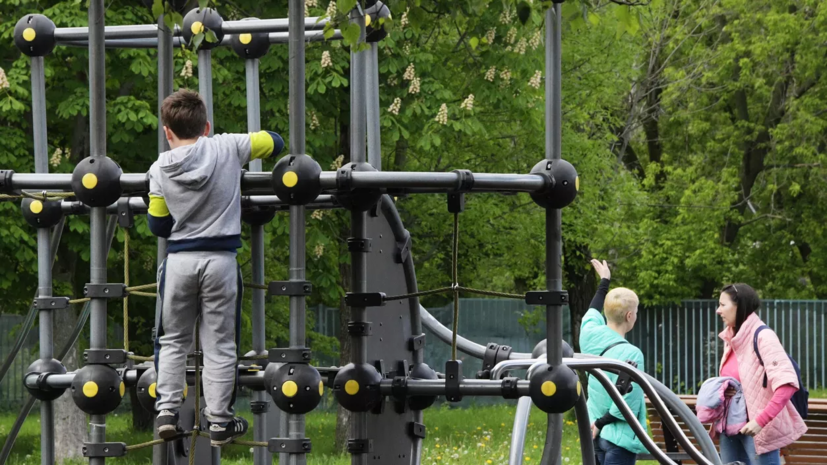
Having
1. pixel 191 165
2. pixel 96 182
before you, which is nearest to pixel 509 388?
pixel 191 165

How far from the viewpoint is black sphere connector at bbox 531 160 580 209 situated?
14.6 ft

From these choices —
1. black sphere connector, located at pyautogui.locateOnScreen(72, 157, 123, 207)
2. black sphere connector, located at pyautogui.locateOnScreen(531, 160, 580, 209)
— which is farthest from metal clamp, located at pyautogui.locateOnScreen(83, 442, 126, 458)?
black sphere connector, located at pyautogui.locateOnScreen(531, 160, 580, 209)

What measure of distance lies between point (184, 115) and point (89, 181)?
0.44 m

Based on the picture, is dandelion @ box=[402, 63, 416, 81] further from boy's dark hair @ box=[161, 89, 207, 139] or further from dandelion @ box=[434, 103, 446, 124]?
boy's dark hair @ box=[161, 89, 207, 139]

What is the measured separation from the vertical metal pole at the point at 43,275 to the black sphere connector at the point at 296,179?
6.34 feet

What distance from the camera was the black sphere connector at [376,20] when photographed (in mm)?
5699

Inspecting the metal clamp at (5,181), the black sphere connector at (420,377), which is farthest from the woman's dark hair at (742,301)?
the metal clamp at (5,181)

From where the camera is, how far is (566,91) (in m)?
14.4

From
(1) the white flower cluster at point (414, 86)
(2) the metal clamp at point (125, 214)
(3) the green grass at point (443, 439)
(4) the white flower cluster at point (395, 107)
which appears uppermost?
(1) the white flower cluster at point (414, 86)

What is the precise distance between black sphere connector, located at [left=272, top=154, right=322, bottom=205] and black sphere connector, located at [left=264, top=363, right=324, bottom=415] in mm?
585

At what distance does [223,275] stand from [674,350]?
18.6 meters

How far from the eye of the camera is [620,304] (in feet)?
20.6

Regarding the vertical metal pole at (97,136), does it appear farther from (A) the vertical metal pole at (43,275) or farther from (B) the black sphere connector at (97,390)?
(A) the vertical metal pole at (43,275)

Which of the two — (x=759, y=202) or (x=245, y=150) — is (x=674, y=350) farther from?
(x=245, y=150)
